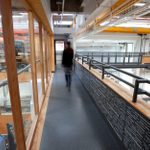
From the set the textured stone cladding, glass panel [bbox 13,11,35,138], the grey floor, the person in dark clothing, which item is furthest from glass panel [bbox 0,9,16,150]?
the person in dark clothing

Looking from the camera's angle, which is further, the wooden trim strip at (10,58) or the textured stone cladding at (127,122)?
the textured stone cladding at (127,122)

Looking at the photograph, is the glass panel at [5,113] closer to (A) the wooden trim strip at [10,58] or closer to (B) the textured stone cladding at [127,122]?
(A) the wooden trim strip at [10,58]

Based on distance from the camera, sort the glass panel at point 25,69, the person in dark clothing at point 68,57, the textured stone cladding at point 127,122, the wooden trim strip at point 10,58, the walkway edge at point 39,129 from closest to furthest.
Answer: the wooden trim strip at point 10,58
the textured stone cladding at point 127,122
the walkway edge at point 39,129
the glass panel at point 25,69
the person in dark clothing at point 68,57

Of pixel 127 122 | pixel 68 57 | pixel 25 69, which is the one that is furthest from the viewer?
pixel 68 57

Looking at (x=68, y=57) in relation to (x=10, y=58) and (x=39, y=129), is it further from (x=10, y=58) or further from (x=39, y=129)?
(x=10, y=58)

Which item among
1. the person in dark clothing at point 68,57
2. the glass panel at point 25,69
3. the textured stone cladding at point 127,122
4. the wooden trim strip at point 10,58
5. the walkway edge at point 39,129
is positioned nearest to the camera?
the wooden trim strip at point 10,58

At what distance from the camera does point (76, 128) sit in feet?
8.04

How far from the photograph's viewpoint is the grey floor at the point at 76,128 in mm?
2023

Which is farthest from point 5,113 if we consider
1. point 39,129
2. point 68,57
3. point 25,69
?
point 68,57

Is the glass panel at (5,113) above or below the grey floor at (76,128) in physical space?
above

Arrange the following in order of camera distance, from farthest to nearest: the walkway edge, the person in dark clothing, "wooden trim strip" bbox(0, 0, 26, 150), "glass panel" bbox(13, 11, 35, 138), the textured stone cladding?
1. the person in dark clothing
2. "glass panel" bbox(13, 11, 35, 138)
3. the walkway edge
4. the textured stone cladding
5. "wooden trim strip" bbox(0, 0, 26, 150)

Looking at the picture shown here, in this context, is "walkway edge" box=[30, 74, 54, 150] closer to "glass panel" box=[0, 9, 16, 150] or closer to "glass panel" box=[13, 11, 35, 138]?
"glass panel" box=[13, 11, 35, 138]

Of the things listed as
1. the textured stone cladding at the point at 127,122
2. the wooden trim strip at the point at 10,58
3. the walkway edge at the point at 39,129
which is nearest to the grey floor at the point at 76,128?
the walkway edge at the point at 39,129

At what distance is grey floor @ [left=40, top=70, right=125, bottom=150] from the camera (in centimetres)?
202
